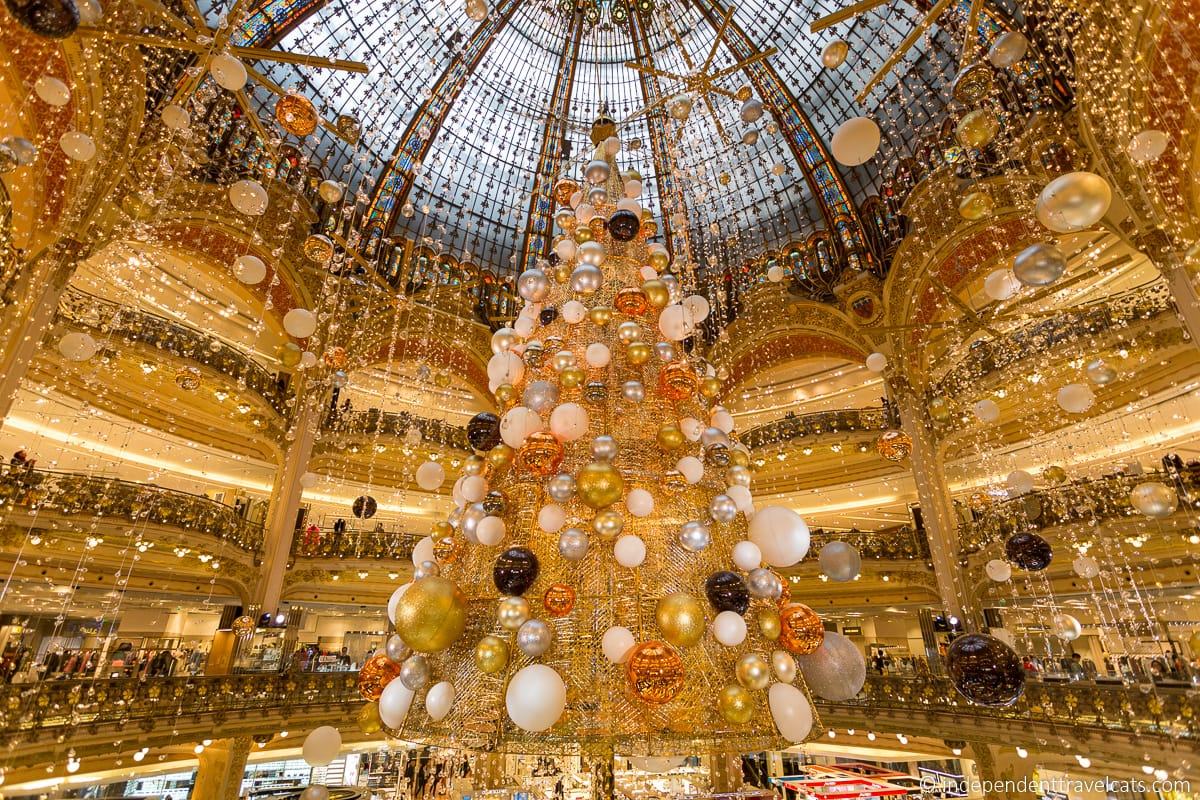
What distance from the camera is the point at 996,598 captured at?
1270 cm

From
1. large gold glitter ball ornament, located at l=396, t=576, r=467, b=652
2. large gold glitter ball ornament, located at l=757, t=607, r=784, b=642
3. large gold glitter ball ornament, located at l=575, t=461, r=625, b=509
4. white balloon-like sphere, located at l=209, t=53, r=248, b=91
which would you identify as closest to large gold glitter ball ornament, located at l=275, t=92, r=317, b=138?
white balloon-like sphere, located at l=209, t=53, r=248, b=91

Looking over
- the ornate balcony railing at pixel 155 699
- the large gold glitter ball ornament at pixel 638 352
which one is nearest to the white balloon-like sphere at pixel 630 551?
the large gold glitter ball ornament at pixel 638 352

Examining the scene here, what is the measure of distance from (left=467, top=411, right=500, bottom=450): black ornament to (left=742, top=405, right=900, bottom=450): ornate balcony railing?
13215 mm

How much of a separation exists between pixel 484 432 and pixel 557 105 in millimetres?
14353

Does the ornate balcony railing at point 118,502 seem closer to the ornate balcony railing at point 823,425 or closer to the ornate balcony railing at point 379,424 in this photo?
the ornate balcony railing at point 379,424

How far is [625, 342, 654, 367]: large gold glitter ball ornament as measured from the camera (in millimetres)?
3307

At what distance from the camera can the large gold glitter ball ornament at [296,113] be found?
13.5 ft

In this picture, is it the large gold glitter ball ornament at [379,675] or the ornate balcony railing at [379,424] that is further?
the ornate balcony railing at [379,424]

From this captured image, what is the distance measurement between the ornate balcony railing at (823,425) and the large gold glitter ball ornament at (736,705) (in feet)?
45.2

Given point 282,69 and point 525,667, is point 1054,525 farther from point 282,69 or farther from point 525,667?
point 282,69

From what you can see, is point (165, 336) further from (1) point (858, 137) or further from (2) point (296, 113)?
(1) point (858, 137)

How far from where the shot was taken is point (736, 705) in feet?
7.80

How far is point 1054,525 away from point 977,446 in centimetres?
305

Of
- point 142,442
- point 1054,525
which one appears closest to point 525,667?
point 1054,525
